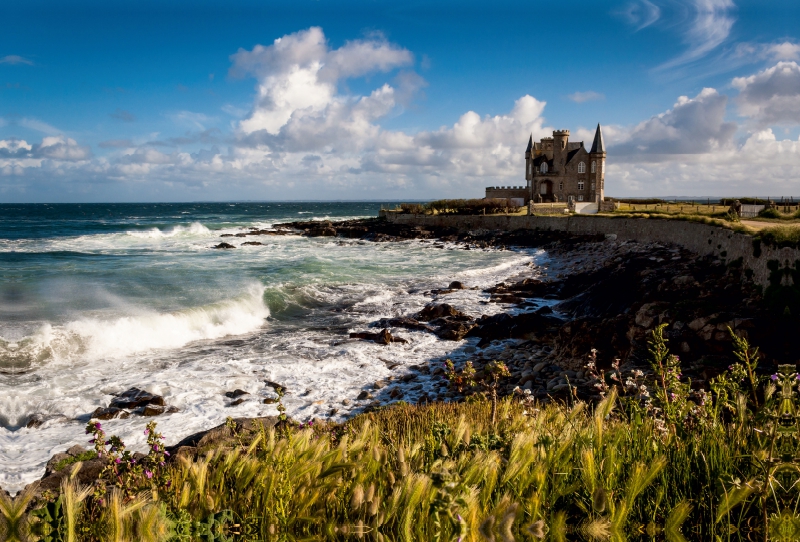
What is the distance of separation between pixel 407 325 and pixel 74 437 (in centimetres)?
940

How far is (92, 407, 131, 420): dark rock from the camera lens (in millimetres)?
9297

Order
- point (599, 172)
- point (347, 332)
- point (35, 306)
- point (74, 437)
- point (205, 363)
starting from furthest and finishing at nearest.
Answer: point (599, 172) < point (35, 306) < point (347, 332) < point (205, 363) < point (74, 437)

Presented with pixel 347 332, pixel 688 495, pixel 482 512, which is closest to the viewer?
pixel 482 512

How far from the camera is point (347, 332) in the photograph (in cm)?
1540

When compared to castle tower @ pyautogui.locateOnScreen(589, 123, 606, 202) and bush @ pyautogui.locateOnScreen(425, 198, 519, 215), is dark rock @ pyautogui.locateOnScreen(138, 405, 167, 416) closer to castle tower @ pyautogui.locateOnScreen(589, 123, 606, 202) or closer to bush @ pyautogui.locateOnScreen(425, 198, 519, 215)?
bush @ pyautogui.locateOnScreen(425, 198, 519, 215)

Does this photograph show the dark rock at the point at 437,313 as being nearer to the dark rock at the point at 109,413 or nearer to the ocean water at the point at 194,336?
the ocean water at the point at 194,336

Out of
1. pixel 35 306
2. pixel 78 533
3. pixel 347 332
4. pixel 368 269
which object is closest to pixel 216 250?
pixel 368 269

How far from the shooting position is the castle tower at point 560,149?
207 ft

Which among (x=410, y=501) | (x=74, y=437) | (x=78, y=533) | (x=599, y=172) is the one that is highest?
(x=599, y=172)

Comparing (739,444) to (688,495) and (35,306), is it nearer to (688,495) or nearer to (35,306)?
(688,495)

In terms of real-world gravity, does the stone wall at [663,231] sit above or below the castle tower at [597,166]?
below

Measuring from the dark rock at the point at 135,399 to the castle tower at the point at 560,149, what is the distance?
60649 mm

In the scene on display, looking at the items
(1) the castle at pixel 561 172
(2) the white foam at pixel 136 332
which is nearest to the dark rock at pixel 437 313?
(2) the white foam at pixel 136 332

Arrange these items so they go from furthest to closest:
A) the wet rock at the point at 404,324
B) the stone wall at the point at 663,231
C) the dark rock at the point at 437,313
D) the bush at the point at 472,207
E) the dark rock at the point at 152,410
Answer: the bush at the point at 472,207
the dark rock at the point at 437,313
the wet rock at the point at 404,324
the stone wall at the point at 663,231
the dark rock at the point at 152,410
